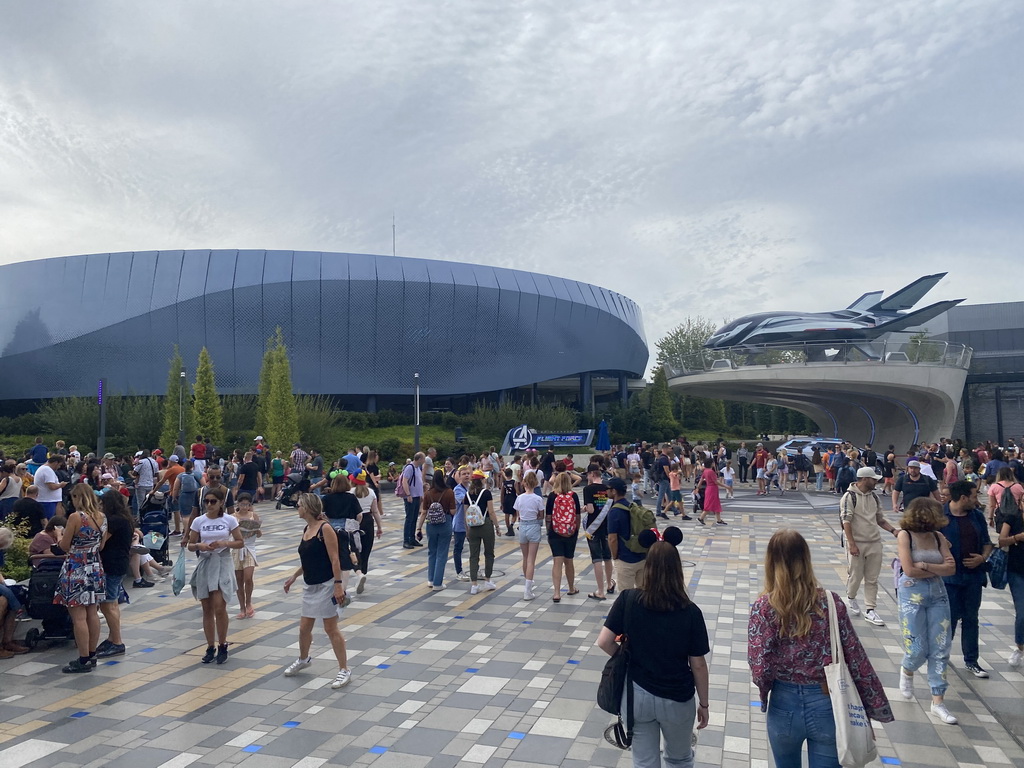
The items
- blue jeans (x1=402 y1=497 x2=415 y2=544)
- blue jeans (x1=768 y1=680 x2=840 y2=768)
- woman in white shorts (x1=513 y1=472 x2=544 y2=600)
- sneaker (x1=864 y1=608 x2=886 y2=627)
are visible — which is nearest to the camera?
blue jeans (x1=768 y1=680 x2=840 y2=768)

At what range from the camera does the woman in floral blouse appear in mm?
3242

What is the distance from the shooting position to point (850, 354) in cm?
3244

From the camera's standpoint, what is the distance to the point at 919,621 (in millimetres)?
5324

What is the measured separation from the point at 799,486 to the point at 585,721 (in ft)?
74.0

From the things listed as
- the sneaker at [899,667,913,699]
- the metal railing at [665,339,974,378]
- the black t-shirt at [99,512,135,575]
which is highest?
the metal railing at [665,339,974,378]

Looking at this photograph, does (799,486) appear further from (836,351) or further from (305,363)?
(305,363)

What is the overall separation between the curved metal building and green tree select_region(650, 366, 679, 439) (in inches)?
461

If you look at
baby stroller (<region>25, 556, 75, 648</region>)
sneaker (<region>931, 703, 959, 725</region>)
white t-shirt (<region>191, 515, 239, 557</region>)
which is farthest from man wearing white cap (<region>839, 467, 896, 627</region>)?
baby stroller (<region>25, 556, 75, 648</region>)

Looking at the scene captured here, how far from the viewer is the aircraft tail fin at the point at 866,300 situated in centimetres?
4019

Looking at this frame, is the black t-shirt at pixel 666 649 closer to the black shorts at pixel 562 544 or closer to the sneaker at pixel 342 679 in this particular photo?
the sneaker at pixel 342 679

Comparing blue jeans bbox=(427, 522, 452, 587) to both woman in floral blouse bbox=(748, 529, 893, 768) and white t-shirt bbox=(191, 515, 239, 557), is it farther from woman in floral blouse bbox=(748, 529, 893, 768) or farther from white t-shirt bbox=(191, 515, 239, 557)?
woman in floral blouse bbox=(748, 529, 893, 768)

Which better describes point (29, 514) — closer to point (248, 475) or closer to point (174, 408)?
point (248, 475)

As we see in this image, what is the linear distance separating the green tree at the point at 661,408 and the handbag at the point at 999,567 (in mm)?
43956

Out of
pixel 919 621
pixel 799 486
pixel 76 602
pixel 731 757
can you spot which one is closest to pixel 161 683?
pixel 76 602
